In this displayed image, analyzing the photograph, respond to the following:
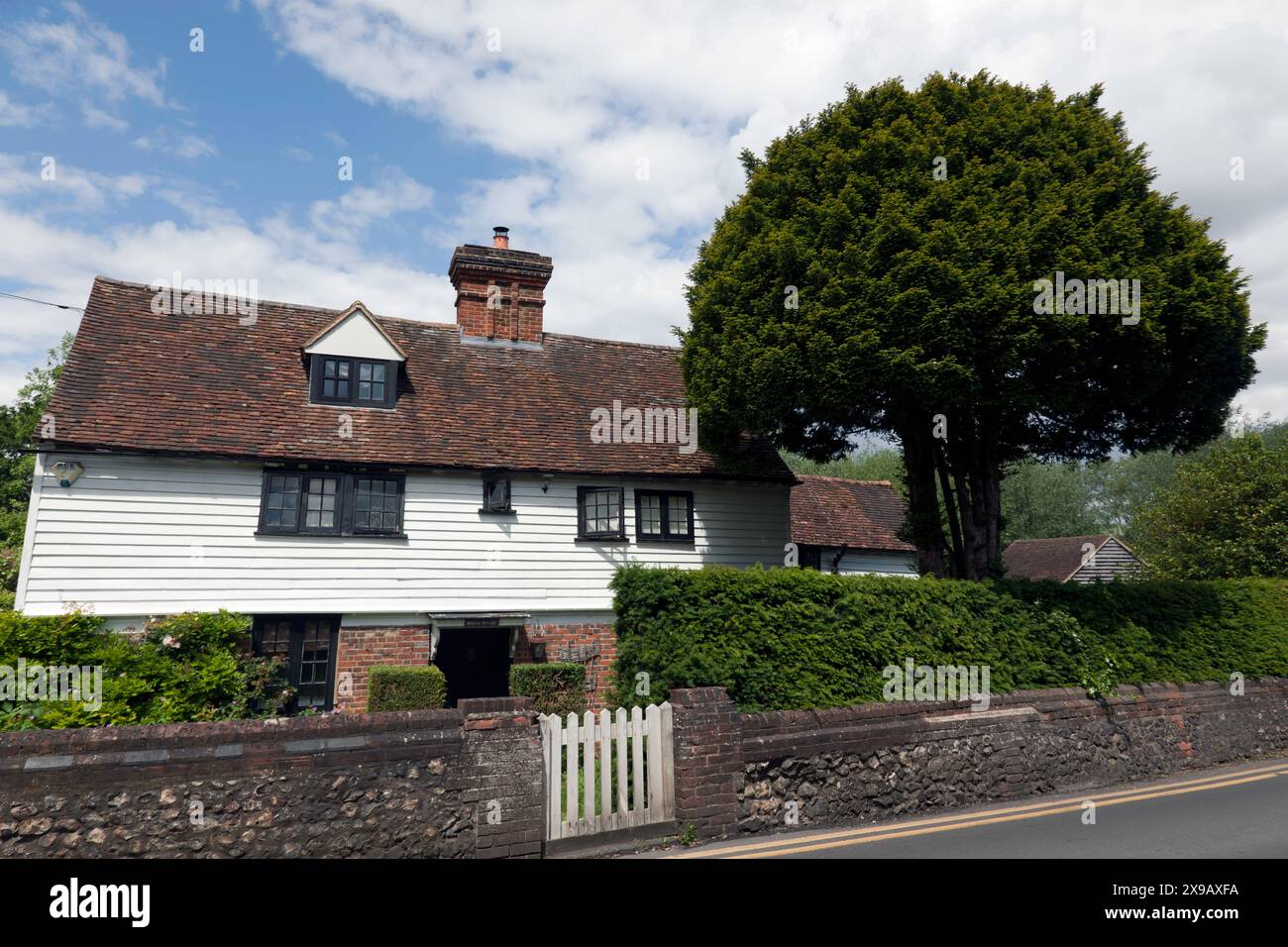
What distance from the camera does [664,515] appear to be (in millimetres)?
17000

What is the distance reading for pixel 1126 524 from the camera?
66188 millimetres

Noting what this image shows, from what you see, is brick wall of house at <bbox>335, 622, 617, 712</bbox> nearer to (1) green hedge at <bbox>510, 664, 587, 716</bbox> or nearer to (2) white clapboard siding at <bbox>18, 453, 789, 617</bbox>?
(2) white clapboard siding at <bbox>18, 453, 789, 617</bbox>

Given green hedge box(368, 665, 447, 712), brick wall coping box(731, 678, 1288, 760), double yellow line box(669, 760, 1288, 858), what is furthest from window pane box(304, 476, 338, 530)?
double yellow line box(669, 760, 1288, 858)

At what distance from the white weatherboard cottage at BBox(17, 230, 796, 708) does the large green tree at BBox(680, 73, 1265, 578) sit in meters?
3.26

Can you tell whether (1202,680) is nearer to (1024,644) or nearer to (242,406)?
(1024,644)

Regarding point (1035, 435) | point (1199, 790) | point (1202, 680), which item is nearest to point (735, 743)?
point (1199, 790)

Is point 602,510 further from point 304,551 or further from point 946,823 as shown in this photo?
point 946,823

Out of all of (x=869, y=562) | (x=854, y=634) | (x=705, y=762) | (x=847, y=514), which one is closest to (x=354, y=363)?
(x=854, y=634)

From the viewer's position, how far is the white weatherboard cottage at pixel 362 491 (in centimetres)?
1329

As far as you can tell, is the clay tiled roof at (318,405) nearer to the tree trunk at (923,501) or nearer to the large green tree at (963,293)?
the tree trunk at (923,501)

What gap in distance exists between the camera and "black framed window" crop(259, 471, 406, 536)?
1426cm

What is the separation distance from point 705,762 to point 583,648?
26.1 ft

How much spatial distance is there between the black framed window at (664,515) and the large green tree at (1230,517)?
17.5 meters
